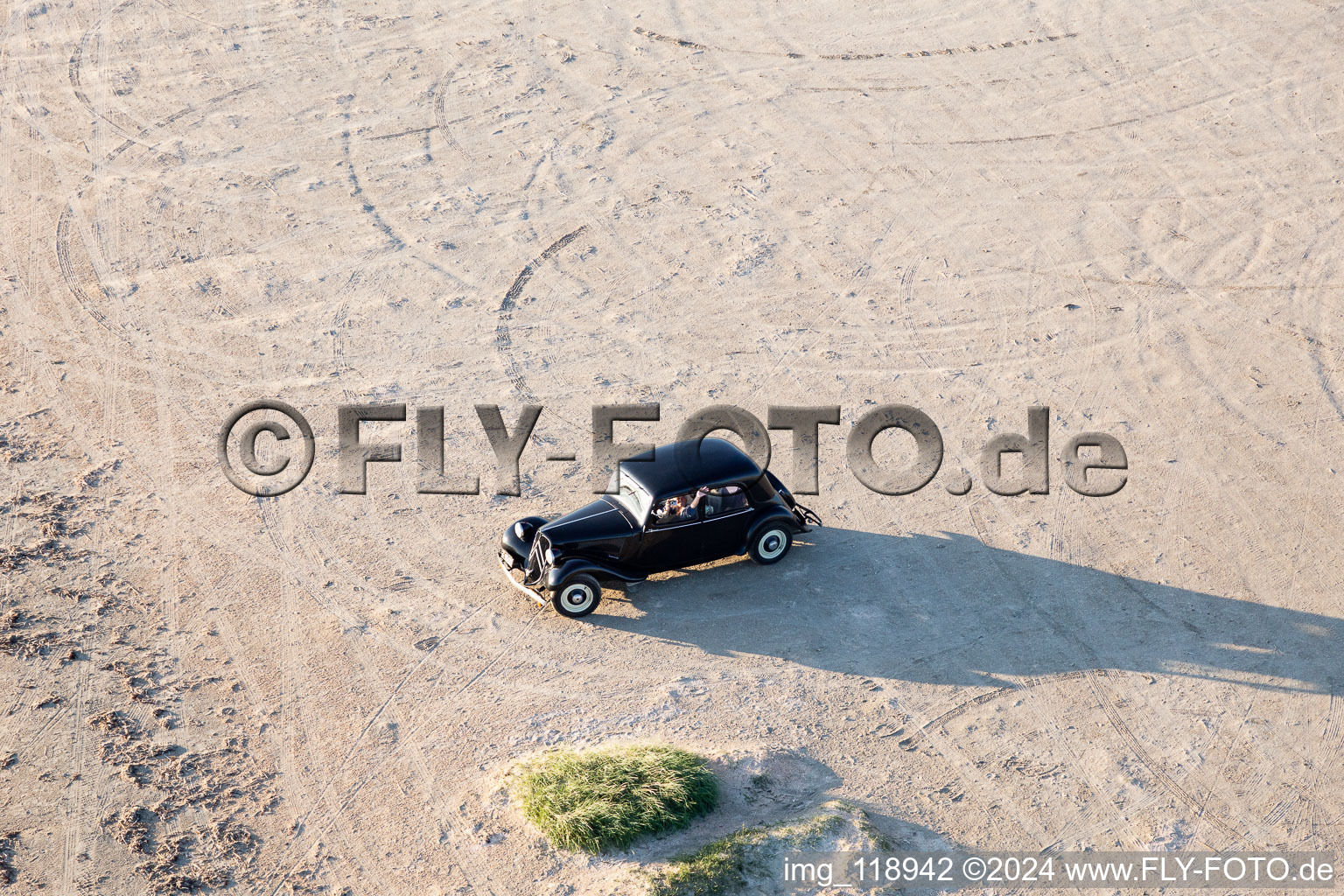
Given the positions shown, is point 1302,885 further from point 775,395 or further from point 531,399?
point 531,399

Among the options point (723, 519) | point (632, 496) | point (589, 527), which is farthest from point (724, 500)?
point (589, 527)

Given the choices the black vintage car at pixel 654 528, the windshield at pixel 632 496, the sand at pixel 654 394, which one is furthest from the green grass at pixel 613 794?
the windshield at pixel 632 496

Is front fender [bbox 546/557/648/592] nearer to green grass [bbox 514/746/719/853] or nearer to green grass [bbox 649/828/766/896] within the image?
green grass [bbox 514/746/719/853]

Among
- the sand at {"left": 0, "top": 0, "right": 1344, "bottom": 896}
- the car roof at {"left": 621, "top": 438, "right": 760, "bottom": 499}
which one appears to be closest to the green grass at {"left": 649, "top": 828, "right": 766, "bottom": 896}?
the sand at {"left": 0, "top": 0, "right": 1344, "bottom": 896}

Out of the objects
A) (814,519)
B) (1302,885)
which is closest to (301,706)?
(814,519)

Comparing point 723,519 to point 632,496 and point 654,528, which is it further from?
point 632,496

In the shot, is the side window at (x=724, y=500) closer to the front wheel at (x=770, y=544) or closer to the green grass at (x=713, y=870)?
the front wheel at (x=770, y=544)
